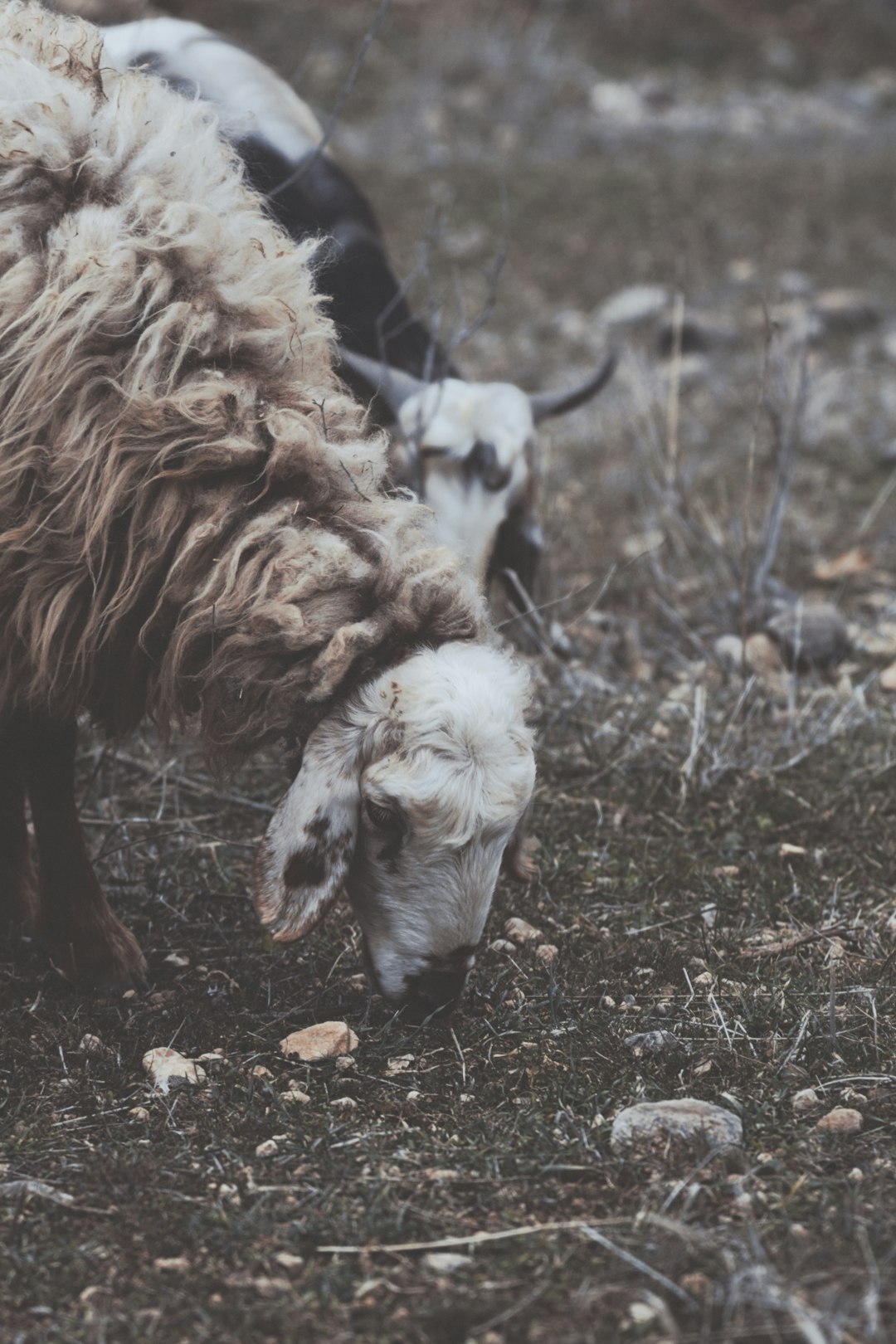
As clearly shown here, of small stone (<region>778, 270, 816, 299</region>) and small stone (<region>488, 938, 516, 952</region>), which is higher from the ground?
small stone (<region>778, 270, 816, 299</region>)

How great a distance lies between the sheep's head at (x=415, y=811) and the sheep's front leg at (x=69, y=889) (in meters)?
0.51

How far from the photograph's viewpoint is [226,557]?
270 cm

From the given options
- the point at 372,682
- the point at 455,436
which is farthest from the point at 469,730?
the point at 455,436

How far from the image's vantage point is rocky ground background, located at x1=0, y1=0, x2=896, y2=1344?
205 cm

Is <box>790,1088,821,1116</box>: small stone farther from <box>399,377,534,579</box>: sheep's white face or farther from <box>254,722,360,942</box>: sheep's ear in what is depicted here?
<box>399,377,534,579</box>: sheep's white face

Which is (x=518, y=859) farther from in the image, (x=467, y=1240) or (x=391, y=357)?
(x=391, y=357)

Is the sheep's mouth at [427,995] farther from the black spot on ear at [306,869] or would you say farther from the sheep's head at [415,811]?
the black spot on ear at [306,869]

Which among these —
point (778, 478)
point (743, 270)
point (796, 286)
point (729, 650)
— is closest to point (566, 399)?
point (778, 478)

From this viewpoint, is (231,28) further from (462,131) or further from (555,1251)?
(555,1251)

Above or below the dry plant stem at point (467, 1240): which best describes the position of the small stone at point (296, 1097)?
below

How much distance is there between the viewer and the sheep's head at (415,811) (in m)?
2.68

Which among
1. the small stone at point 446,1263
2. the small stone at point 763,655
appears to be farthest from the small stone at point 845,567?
the small stone at point 446,1263

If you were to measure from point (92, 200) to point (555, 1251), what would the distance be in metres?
1.99

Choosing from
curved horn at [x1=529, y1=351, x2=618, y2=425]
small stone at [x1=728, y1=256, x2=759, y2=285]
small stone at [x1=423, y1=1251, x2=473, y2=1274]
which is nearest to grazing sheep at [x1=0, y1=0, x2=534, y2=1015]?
small stone at [x1=423, y1=1251, x2=473, y2=1274]
